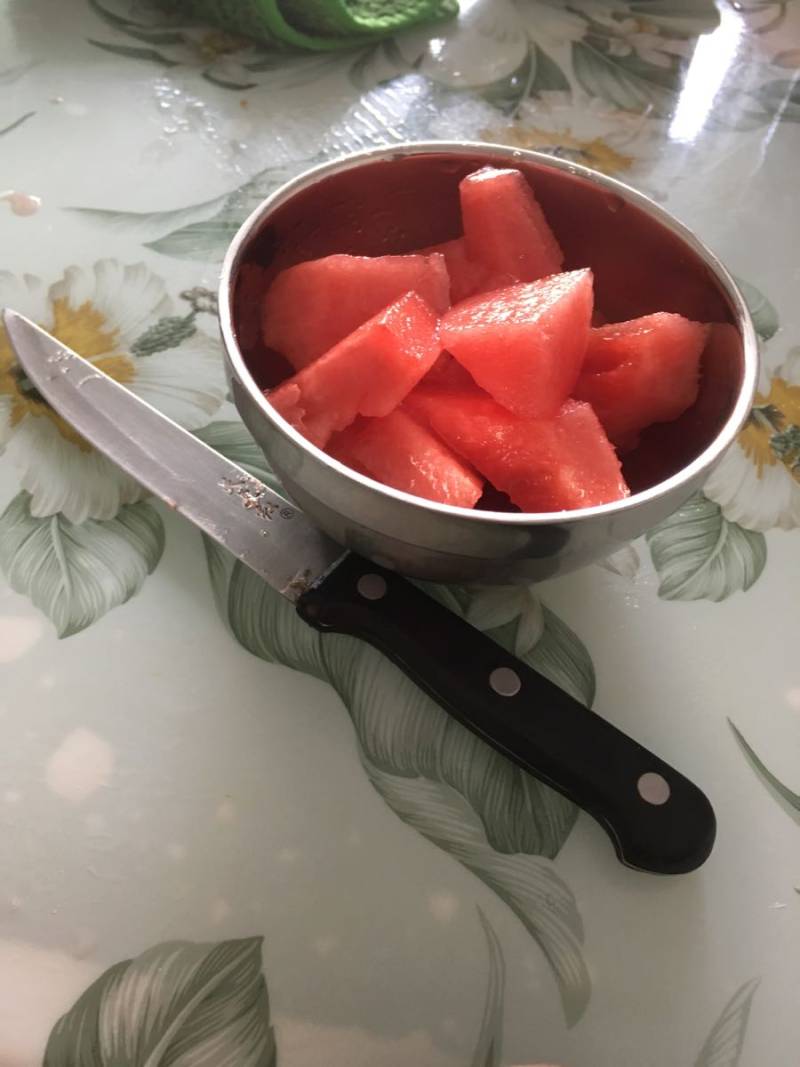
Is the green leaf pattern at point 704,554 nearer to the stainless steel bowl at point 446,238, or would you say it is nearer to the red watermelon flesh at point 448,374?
the stainless steel bowl at point 446,238

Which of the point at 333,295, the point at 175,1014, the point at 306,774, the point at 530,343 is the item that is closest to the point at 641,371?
the point at 530,343

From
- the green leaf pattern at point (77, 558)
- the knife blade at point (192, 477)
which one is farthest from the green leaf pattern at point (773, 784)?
the green leaf pattern at point (77, 558)

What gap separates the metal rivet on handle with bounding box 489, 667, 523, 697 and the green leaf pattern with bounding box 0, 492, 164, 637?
228 millimetres

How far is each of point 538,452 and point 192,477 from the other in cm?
21

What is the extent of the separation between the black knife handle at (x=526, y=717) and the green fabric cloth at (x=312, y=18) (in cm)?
63

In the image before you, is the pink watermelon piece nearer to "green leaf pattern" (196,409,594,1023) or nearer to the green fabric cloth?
"green leaf pattern" (196,409,594,1023)

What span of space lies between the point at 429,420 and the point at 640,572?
182 mm

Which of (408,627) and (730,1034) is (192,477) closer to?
(408,627)

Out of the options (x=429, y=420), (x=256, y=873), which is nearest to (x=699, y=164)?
(x=429, y=420)

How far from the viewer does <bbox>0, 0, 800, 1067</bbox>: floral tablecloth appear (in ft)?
1.42

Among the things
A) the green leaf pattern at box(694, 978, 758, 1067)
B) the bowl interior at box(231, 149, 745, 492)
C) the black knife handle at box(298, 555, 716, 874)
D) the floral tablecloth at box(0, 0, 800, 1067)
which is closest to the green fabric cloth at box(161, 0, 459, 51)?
the floral tablecloth at box(0, 0, 800, 1067)

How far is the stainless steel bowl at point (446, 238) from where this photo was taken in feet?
1.44

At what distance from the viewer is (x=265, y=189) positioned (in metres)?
0.79

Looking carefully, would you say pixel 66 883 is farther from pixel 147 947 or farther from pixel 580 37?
pixel 580 37
